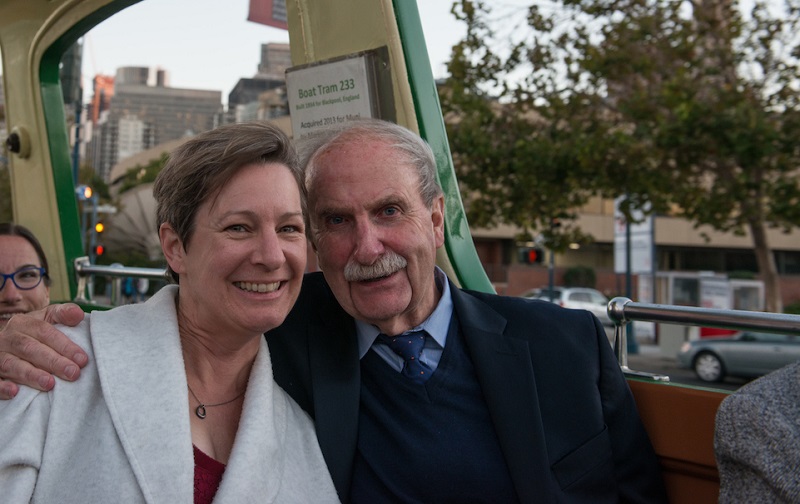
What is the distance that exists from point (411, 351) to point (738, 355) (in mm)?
13442

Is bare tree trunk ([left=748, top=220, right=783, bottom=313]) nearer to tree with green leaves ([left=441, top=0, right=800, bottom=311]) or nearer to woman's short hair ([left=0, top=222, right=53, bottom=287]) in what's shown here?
tree with green leaves ([left=441, top=0, right=800, bottom=311])

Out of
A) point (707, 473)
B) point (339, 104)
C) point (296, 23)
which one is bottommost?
point (707, 473)

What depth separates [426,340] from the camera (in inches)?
84.9

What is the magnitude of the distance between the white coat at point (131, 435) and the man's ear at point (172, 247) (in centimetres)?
10

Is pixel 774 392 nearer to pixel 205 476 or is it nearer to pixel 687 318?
pixel 687 318

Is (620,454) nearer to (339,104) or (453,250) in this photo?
(453,250)

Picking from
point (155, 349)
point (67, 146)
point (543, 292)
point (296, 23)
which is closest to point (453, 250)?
point (296, 23)

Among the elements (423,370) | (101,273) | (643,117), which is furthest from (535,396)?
(643,117)

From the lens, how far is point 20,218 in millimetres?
4844

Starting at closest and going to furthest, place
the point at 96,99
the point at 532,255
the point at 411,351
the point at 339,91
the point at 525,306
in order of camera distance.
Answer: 1. the point at 411,351
2. the point at 525,306
3. the point at 339,91
4. the point at 532,255
5. the point at 96,99

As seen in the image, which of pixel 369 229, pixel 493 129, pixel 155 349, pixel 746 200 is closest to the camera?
pixel 155 349

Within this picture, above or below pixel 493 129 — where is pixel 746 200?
below

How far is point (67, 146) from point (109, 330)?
337 cm

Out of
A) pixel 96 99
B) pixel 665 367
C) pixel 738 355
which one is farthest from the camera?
pixel 96 99
